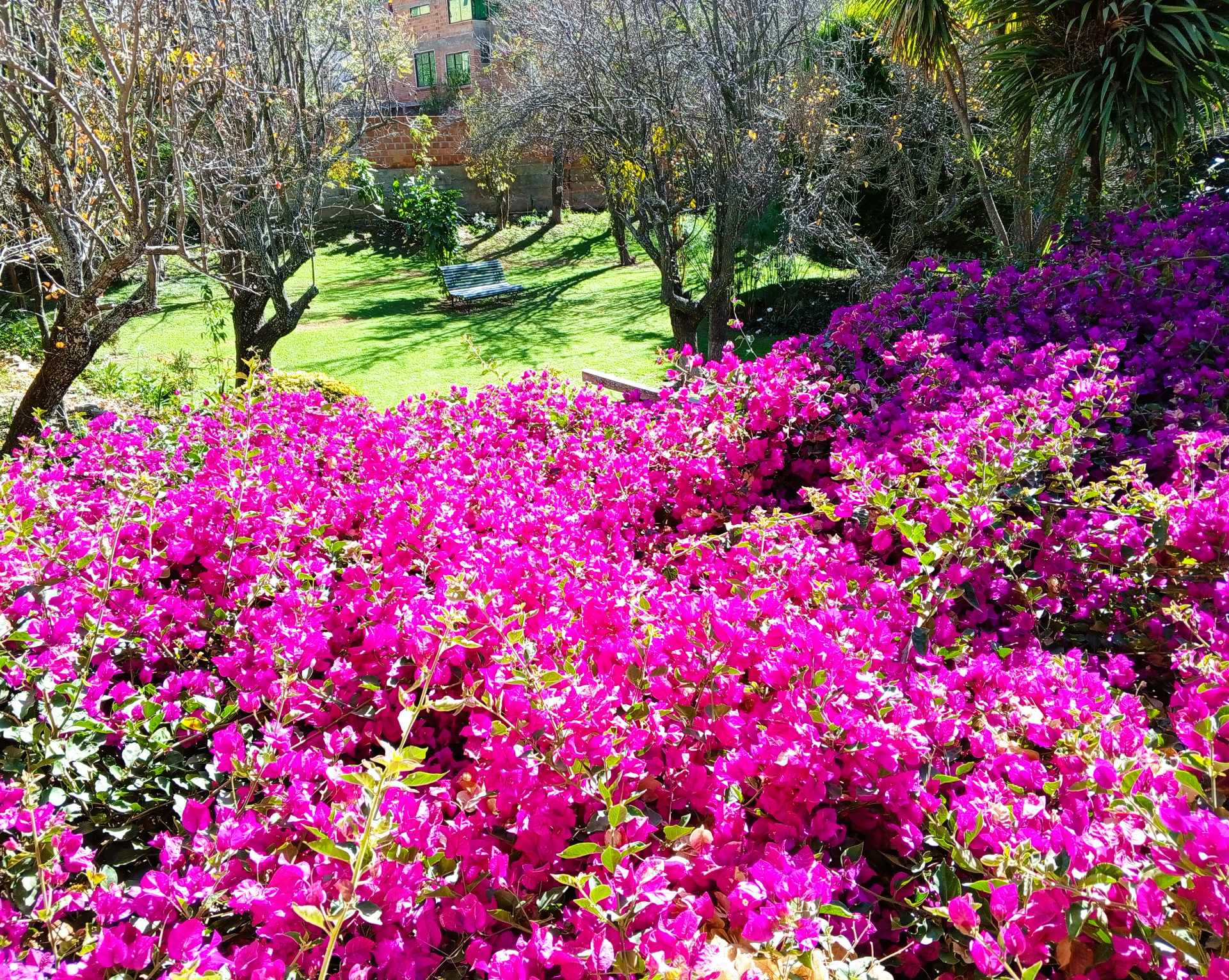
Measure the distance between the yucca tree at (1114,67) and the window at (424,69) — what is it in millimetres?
27960

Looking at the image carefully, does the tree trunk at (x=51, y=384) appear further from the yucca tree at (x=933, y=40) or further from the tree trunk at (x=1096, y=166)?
the tree trunk at (x=1096, y=166)

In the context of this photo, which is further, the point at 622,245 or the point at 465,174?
the point at 465,174

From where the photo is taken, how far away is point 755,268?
400 inches

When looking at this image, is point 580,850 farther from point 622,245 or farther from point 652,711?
point 622,245

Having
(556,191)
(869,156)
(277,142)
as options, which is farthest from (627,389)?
(556,191)

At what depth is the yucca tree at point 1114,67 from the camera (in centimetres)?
548

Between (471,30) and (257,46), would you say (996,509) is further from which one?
(471,30)

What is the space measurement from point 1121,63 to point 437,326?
10.1 m

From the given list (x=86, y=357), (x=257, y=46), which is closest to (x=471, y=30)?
(x=257, y=46)

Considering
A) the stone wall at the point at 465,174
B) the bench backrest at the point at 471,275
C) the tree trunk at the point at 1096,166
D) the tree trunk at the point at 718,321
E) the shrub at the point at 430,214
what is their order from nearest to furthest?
the tree trunk at the point at 1096,166 → the tree trunk at the point at 718,321 → the bench backrest at the point at 471,275 → the shrub at the point at 430,214 → the stone wall at the point at 465,174

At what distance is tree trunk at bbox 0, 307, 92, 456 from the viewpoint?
5.49m

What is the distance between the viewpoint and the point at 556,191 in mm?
21062

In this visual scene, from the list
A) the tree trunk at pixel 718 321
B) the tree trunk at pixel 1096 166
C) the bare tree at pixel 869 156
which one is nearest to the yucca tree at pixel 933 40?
the tree trunk at pixel 1096 166

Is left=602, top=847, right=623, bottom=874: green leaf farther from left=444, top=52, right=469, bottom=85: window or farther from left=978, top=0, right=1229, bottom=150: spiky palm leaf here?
left=444, top=52, right=469, bottom=85: window
